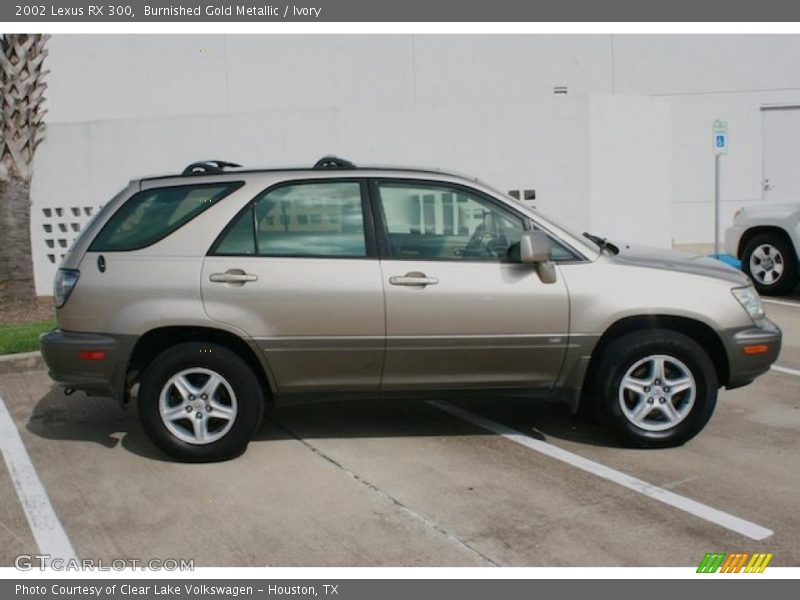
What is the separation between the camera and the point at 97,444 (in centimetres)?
563

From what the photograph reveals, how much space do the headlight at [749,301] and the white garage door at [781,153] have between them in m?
12.5

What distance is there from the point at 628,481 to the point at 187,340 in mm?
2769

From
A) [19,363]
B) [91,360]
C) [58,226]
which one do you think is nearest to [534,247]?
[91,360]

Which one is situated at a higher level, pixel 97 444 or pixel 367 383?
pixel 367 383

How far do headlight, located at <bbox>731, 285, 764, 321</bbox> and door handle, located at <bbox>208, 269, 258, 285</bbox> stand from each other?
118 inches

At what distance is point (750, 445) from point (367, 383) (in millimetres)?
2506

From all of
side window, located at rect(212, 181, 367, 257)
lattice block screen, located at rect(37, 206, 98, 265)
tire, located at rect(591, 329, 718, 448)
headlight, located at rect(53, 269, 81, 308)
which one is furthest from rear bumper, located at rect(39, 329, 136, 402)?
lattice block screen, located at rect(37, 206, 98, 265)

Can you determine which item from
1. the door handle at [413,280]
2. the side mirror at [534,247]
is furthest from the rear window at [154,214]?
the side mirror at [534,247]

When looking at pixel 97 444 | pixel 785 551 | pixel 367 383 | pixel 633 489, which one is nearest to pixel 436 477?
pixel 367 383

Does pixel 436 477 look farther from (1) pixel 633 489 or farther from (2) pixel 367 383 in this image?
(1) pixel 633 489

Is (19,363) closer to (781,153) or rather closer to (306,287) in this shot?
(306,287)

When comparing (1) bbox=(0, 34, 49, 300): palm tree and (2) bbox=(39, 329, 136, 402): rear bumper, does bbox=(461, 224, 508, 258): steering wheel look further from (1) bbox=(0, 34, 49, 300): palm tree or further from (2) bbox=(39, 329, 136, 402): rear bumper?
(1) bbox=(0, 34, 49, 300): palm tree

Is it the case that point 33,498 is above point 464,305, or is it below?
below

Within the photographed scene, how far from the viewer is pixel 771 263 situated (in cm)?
1069
